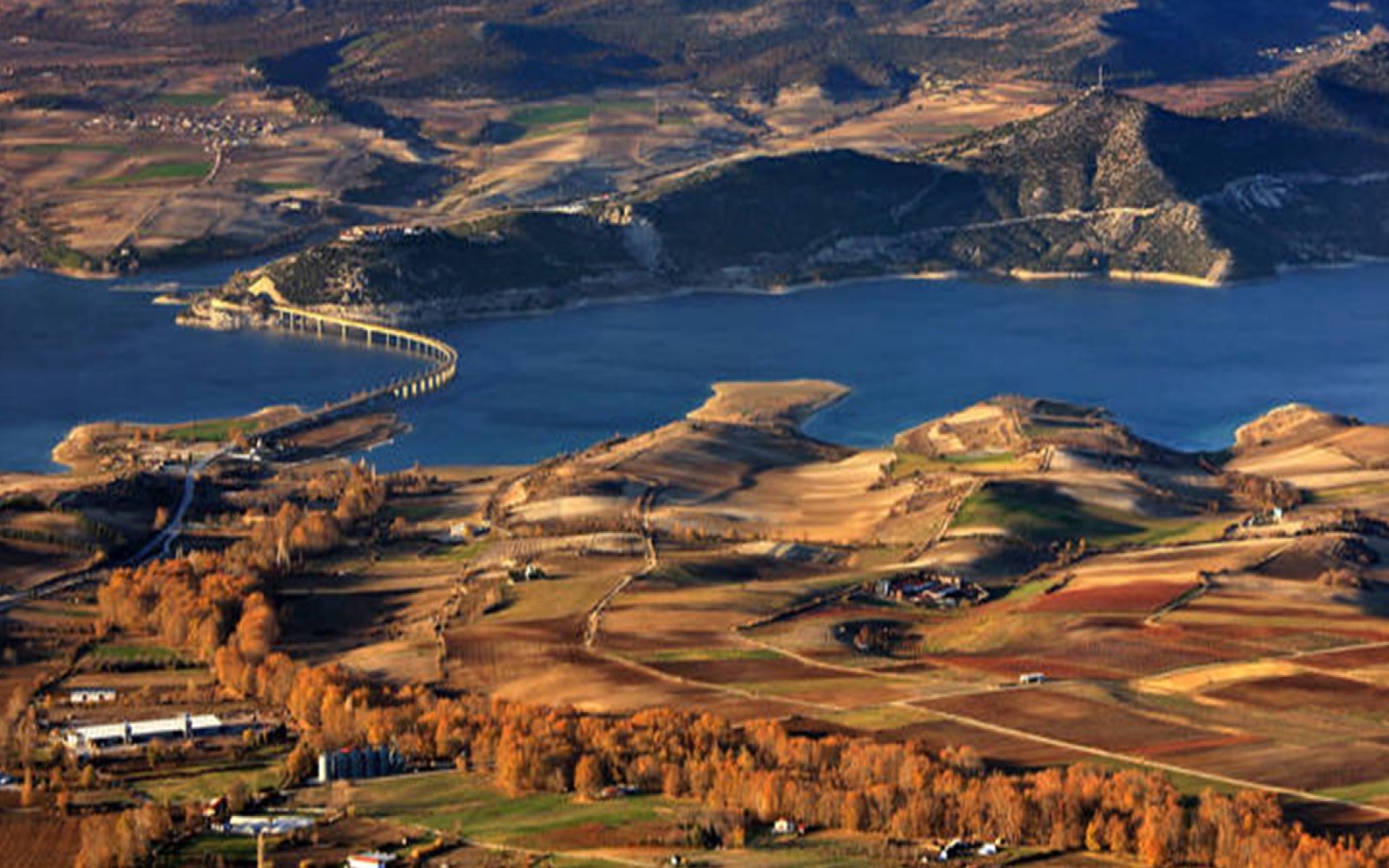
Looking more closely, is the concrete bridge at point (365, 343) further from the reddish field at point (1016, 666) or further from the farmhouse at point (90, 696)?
the reddish field at point (1016, 666)

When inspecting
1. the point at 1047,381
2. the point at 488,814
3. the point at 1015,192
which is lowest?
Result: the point at 488,814

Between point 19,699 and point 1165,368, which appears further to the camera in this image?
point 1165,368

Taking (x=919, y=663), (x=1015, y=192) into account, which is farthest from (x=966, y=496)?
(x=1015, y=192)

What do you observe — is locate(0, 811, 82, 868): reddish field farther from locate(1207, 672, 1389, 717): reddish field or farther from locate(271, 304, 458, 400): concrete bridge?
locate(271, 304, 458, 400): concrete bridge

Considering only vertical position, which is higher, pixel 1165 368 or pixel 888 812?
pixel 1165 368

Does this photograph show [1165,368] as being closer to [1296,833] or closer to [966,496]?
[966,496]

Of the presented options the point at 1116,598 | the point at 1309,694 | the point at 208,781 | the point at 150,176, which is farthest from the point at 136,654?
the point at 150,176

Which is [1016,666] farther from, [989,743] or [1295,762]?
[1295,762]

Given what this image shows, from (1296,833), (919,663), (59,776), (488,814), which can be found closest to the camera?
(1296,833)
